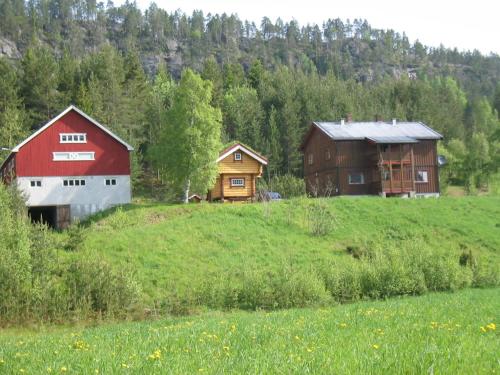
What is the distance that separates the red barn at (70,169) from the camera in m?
41.8

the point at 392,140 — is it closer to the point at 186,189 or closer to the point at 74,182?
the point at 186,189

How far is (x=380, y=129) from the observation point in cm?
5403

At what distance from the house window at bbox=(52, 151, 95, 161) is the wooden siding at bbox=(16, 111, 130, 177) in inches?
9.2

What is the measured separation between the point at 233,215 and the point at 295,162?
4009 centimetres

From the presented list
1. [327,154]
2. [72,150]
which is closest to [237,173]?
[327,154]

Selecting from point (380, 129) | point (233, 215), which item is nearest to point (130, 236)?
point (233, 215)

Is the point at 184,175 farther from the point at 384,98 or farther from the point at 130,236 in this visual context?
the point at 384,98

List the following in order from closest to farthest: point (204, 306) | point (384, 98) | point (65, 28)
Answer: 1. point (204, 306)
2. point (384, 98)
3. point (65, 28)

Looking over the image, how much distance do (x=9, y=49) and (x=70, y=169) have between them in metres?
108

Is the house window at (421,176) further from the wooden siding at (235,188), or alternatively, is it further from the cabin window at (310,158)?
the wooden siding at (235,188)

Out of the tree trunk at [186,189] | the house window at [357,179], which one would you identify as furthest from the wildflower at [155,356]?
the house window at [357,179]

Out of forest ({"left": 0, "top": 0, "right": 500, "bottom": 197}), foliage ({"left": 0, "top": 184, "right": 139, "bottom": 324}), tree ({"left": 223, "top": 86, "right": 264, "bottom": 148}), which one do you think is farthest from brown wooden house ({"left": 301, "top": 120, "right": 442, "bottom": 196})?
foliage ({"left": 0, "top": 184, "right": 139, "bottom": 324})

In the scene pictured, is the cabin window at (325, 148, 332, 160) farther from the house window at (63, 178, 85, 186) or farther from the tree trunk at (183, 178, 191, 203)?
the house window at (63, 178, 85, 186)

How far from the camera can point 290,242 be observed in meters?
33.4
